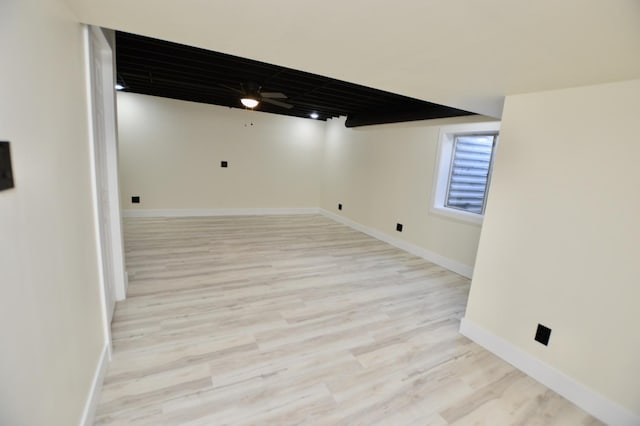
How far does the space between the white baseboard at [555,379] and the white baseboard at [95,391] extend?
2.60 m

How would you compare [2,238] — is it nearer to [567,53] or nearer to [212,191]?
[567,53]

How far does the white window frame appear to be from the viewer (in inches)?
149

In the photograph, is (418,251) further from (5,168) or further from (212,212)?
(5,168)

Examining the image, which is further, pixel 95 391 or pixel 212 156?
pixel 212 156

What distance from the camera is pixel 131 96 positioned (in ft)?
17.2

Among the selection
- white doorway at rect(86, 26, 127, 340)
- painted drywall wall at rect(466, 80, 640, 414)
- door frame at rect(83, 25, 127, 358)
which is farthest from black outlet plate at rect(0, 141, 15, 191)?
painted drywall wall at rect(466, 80, 640, 414)

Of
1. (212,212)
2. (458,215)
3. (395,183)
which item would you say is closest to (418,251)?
(458,215)

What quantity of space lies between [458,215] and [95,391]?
13.3 ft

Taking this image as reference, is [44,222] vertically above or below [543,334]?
above

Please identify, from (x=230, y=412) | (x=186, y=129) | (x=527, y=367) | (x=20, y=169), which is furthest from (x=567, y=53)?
(x=186, y=129)

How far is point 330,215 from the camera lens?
22.5 ft

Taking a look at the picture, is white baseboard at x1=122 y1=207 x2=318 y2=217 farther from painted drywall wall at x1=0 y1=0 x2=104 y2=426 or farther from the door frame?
painted drywall wall at x1=0 y1=0 x2=104 y2=426

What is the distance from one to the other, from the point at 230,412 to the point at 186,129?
18.0 feet

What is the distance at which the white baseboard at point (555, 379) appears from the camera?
1.67 meters
